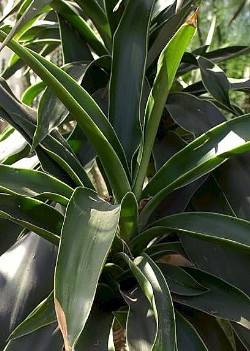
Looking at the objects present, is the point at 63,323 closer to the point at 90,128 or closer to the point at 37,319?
the point at 37,319

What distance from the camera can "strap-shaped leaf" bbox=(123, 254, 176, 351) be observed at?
478 millimetres

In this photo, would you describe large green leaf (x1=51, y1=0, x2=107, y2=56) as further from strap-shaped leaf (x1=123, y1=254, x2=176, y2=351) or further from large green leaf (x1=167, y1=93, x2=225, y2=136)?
strap-shaped leaf (x1=123, y1=254, x2=176, y2=351)

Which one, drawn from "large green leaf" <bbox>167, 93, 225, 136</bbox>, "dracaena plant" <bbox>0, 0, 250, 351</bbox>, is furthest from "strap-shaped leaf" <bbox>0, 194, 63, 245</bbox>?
"large green leaf" <bbox>167, 93, 225, 136</bbox>

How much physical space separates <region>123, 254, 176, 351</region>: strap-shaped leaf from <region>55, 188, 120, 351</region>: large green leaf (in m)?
0.05

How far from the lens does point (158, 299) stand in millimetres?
524

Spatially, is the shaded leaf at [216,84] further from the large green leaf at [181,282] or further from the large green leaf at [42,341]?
the large green leaf at [42,341]

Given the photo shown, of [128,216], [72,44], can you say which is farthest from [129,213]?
[72,44]

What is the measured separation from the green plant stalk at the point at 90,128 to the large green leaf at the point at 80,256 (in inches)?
2.4

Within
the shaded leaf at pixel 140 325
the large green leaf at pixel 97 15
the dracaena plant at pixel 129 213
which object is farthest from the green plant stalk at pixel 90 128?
the large green leaf at pixel 97 15

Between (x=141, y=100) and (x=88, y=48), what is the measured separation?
179 millimetres

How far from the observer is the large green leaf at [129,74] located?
2.31 ft

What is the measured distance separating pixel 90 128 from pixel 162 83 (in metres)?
0.09

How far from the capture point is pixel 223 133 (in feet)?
2.06

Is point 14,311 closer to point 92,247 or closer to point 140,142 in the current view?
point 92,247
